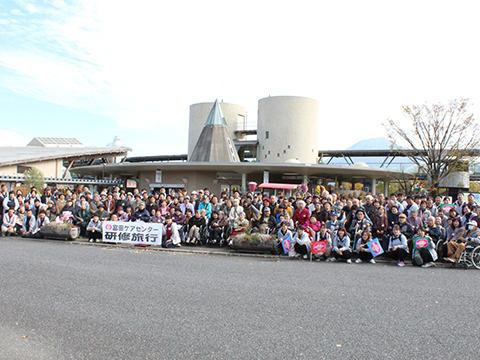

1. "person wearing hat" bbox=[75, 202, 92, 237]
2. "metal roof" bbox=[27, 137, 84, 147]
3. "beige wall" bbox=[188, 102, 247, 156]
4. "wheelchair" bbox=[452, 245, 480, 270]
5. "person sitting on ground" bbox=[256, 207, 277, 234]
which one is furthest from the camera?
"metal roof" bbox=[27, 137, 84, 147]

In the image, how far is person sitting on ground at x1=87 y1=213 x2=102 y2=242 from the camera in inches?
499

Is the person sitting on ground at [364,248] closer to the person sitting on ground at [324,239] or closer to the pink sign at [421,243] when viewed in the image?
the person sitting on ground at [324,239]

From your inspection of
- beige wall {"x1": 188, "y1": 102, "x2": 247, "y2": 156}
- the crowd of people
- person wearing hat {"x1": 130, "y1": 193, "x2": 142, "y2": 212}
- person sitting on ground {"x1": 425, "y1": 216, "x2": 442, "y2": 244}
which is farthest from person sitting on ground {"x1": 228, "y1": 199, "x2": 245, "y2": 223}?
beige wall {"x1": 188, "y1": 102, "x2": 247, "y2": 156}

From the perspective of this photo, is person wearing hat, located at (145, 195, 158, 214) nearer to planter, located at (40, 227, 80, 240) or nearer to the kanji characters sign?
the kanji characters sign

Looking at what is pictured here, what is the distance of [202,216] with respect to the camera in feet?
40.6

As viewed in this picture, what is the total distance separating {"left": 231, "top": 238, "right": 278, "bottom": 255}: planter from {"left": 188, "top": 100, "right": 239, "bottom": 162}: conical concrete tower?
20.6 meters

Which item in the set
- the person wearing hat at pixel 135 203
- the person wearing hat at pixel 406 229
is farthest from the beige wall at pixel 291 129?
the person wearing hat at pixel 406 229

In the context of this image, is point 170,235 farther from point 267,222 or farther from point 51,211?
point 51,211

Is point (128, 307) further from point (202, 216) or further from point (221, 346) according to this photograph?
point (202, 216)

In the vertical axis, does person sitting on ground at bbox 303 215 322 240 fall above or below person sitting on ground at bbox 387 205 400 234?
below

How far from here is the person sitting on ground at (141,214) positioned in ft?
42.2

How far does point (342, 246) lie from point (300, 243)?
1064 millimetres

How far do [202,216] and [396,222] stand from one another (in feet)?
18.6

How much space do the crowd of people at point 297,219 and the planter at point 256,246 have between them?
9.4 inches
